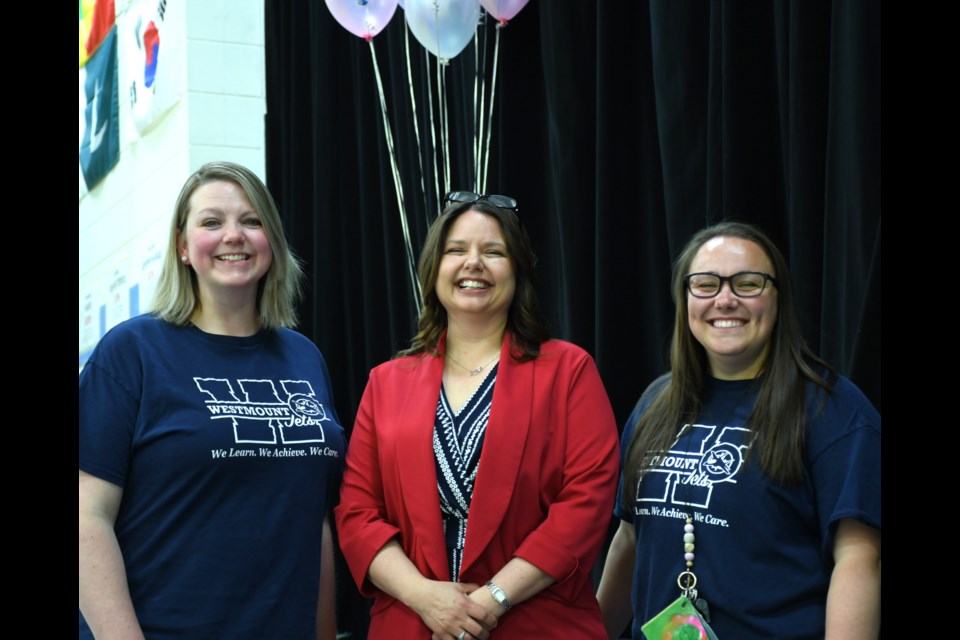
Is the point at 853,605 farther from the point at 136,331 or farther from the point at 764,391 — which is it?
the point at 136,331

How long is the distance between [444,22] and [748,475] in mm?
2026

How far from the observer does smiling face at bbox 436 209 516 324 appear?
2.13 meters

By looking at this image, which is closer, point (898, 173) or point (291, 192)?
point (898, 173)

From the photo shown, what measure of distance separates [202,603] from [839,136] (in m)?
1.76

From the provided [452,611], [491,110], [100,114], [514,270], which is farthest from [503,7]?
[100,114]

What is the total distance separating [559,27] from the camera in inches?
131

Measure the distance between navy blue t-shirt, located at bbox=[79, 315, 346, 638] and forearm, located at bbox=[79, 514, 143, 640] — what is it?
0.16 feet

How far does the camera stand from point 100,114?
21.4 ft

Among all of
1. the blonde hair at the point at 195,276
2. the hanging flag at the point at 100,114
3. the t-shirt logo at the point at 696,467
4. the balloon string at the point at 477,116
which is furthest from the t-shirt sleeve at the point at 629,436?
the hanging flag at the point at 100,114

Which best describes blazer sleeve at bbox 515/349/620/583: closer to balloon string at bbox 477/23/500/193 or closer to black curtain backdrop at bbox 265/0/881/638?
black curtain backdrop at bbox 265/0/881/638

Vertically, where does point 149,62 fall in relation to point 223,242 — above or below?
above

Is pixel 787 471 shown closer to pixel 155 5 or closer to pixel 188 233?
pixel 188 233

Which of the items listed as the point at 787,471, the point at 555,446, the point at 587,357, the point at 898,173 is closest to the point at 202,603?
the point at 555,446

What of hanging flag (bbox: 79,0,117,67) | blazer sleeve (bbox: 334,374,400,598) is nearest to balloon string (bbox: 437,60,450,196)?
blazer sleeve (bbox: 334,374,400,598)
